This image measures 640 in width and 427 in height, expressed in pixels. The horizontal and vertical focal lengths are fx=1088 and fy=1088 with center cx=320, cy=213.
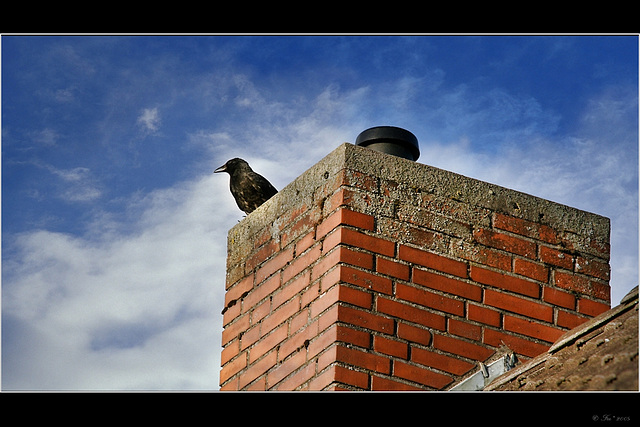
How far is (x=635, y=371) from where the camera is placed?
309cm

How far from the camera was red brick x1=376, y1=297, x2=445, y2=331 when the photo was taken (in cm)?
420

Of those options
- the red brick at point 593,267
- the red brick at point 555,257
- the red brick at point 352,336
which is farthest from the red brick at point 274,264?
the red brick at point 593,267

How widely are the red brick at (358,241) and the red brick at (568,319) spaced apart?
0.83 metres

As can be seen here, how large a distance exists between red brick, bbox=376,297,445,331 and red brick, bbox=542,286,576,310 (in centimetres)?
55

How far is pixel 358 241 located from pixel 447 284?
0.42 m

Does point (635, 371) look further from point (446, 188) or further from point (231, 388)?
point (231, 388)

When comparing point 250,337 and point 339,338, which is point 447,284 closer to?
point 339,338

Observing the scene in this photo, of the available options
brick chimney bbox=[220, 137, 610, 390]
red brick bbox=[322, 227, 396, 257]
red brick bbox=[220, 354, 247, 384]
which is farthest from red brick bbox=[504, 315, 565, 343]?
Result: red brick bbox=[220, 354, 247, 384]

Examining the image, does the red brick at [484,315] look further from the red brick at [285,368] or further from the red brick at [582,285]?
the red brick at [285,368]

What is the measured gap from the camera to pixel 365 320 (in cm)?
413

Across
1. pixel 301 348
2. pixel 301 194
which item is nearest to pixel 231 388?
pixel 301 348

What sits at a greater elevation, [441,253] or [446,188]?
[446,188]

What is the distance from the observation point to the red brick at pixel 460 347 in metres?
4.27
